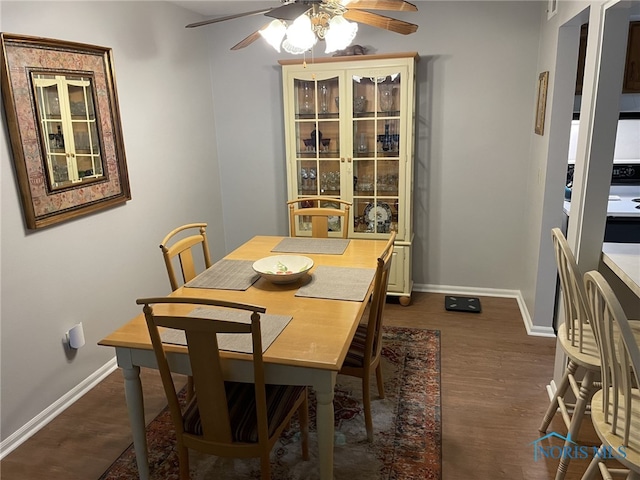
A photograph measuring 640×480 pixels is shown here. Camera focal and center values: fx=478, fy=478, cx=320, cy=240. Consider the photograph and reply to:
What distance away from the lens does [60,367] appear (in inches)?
103

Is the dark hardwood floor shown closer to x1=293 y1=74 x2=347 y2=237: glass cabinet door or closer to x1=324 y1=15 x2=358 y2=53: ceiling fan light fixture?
x1=293 y1=74 x2=347 y2=237: glass cabinet door

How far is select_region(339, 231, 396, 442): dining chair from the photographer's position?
82.2 inches

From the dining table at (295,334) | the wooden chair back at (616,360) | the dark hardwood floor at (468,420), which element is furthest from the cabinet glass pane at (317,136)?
the wooden chair back at (616,360)

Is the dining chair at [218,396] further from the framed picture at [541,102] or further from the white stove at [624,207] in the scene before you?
the framed picture at [541,102]

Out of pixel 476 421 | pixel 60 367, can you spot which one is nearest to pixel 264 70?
pixel 60 367

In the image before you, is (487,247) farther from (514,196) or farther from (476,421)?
(476,421)

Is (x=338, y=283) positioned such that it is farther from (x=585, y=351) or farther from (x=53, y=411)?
(x=53, y=411)

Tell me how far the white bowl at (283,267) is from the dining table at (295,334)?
0.16 ft

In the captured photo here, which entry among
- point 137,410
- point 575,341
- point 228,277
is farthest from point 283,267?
point 575,341

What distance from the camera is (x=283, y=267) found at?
7.81 ft

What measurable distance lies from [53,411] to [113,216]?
1.15m

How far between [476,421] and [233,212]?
280cm

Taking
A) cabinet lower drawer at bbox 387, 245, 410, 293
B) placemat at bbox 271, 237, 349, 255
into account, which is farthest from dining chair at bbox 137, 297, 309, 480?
cabinet lower drawer at bbox 387, 245, 410, 293

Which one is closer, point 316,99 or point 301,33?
point 301,33
